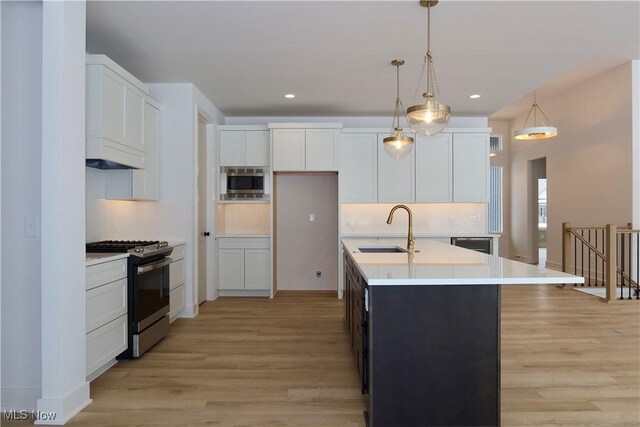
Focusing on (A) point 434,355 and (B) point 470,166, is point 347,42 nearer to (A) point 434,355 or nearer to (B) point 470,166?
(A) point 434,355

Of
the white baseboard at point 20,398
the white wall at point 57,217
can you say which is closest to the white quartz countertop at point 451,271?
the white wall at point 57,217

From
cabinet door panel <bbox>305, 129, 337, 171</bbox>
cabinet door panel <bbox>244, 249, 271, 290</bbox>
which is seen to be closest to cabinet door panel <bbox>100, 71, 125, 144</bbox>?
cabinet door panel <bbox>244, 249, 271, 290</bbox>

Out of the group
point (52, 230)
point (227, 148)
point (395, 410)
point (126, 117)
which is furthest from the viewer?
point (227, 148)

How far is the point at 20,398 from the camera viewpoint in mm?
2490

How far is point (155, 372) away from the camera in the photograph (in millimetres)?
3131

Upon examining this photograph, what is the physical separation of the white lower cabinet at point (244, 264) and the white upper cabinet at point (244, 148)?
115 cm

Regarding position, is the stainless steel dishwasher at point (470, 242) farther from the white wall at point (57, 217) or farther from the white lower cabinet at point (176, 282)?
the white wall at point (57, 217)

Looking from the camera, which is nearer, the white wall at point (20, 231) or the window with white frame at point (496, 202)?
the white wall at point (20, 231)

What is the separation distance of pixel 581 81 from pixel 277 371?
721 centimetres

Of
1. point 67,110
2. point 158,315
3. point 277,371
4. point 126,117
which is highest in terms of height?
point 126,117

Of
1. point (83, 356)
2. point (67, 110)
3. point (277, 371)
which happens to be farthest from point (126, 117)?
point (277, 371)

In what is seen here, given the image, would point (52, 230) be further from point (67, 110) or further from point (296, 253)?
point (296, 253)

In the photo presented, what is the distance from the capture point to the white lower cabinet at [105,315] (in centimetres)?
276

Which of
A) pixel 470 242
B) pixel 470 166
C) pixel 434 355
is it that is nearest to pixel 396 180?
pixel 470 166
